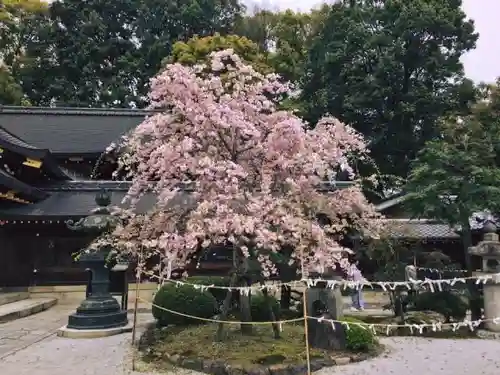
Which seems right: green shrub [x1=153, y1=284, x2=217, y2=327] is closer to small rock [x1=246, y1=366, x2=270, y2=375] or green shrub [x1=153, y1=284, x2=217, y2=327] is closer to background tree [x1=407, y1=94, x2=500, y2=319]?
small rock [x1=246, y1=366, x2=270, y2=375]

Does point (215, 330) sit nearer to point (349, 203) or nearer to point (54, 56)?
point (349, 203)

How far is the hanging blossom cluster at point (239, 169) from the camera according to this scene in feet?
28.1

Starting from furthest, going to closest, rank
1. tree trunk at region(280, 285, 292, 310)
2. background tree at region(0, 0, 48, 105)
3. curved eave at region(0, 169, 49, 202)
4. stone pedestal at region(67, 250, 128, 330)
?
1. background tree at region(0, 0, 48, 105)
2. curved eave at region(0, 169, 49, 202)
3. tree trunk at region(280, 285, 292, 310)
4. stone pedestal at region(67, 250, 128, 330)

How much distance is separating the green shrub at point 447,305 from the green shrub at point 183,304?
535 cm

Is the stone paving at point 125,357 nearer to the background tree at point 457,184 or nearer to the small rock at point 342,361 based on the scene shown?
the small rock at point 342,361

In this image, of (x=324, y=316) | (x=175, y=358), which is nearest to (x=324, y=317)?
(x=324, y=316)

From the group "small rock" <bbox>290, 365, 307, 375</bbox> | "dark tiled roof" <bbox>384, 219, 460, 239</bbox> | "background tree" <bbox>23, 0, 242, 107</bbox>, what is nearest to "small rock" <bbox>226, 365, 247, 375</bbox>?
"small rock" <bbox>290, 365, 307, 375</bbox>

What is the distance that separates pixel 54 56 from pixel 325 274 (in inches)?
1331

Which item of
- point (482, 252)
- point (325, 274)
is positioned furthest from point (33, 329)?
point (482, 252)

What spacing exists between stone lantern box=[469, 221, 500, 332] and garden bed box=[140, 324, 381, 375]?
3596 mm

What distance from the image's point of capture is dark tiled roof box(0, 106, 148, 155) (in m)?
23.6

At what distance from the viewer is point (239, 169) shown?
28.1 ft

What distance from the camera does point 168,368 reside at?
26.3 feet

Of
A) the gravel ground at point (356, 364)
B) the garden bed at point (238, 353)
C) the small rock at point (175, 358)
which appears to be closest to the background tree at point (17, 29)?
the gravel ground at point (356, 364)
